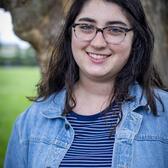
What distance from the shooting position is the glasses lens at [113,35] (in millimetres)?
3031

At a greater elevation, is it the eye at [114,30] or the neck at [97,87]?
the eye at [114,30]

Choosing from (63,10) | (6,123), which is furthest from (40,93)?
(6,123)

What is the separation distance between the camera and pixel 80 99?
11.0 feet

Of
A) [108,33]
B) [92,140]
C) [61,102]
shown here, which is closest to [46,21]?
[61,102]

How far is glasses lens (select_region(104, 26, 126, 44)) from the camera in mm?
3031

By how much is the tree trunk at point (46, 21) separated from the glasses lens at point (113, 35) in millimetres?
1415

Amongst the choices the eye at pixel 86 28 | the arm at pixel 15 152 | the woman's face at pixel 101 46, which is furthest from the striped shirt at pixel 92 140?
the eye at pixel 86 28

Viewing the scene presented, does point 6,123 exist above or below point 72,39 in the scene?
below

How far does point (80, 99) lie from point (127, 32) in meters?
0.56

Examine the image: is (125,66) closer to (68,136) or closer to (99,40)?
(99,40)

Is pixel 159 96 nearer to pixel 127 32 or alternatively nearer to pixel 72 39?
pixel 127 32

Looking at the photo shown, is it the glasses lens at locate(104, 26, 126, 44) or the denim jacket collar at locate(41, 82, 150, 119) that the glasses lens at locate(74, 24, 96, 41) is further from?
the denim jacket collar at locate(41, 82, 150, 119)

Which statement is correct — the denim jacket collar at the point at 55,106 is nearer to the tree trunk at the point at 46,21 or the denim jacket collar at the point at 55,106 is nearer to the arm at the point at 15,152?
the arm at the point at 15,152

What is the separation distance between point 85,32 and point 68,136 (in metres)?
0.64
